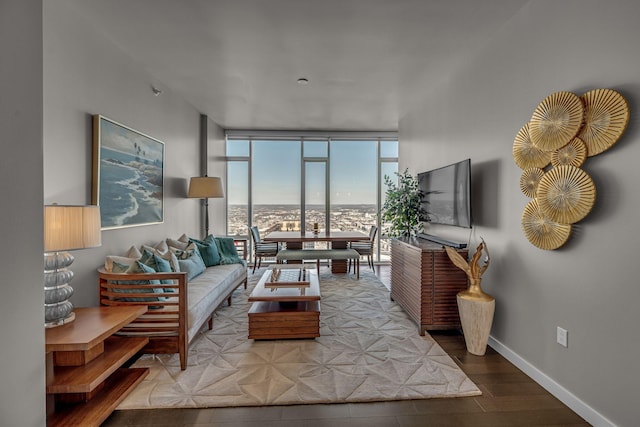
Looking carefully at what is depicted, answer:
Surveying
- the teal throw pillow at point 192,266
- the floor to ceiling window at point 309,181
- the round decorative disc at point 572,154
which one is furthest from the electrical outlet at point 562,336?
the floor to ceiling window at point 309,181

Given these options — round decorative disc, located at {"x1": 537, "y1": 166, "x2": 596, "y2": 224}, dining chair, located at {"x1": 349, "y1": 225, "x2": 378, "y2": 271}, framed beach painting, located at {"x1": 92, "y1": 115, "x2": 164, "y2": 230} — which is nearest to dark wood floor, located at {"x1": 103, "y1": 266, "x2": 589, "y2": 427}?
round decorative disc, located at {"x1": 537, "y1": 166, "x2": 596, "y2": 224}

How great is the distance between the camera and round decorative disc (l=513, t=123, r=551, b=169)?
2.16 meters

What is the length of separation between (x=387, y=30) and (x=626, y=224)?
220cm

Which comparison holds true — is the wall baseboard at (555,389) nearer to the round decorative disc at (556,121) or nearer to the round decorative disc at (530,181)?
the round decorative disc at (530,181)

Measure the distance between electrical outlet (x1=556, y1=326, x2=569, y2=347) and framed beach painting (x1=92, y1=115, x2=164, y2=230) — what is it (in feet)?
12.1

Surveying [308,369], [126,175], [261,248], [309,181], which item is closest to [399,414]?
[308,369]

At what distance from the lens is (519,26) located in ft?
7.98

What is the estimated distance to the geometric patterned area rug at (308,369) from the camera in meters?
2.09

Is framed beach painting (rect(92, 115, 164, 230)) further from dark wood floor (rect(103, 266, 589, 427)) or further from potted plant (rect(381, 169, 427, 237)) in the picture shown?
potted plant (rect(381, 169, 427, 237))

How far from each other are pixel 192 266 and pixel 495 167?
128 inches

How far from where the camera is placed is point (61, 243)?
1790 millimetres

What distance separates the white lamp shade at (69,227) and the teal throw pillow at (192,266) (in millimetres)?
1494

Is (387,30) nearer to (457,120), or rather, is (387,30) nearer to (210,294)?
(457,120)

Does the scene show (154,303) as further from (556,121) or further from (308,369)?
(556,121)
